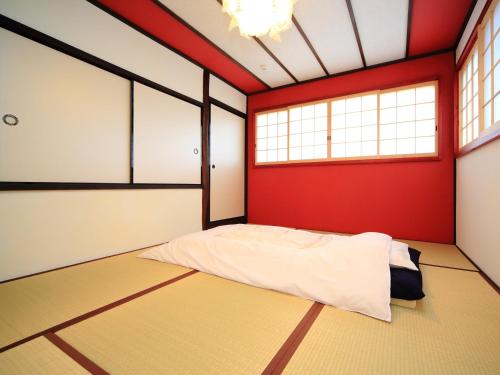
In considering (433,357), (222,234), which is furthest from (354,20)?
(433,357)

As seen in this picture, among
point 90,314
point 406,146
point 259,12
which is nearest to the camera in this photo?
point 90,314

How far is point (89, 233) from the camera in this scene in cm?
229

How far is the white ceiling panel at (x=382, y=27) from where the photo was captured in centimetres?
242

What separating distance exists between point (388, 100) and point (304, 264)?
10.5ft

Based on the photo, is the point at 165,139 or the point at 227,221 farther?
the point at 227,221

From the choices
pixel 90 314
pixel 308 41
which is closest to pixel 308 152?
pixel 308 41

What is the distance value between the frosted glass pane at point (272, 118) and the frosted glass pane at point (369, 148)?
1667 mm

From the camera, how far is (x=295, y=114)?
14.4 feet

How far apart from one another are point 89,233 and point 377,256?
8.21ft

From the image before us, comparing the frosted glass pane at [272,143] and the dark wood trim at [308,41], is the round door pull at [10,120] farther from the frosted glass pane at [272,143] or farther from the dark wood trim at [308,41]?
the frosted glass pane at [272,143]

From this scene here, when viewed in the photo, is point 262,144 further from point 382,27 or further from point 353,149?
point 382,27

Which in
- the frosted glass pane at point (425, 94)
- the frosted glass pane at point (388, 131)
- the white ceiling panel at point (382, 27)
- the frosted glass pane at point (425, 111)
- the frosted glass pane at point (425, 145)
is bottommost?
the frosted glass pane at point (425, 145)

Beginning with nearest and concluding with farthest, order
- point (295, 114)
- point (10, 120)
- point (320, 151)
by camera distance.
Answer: point (10, 120) → point (320, 151) → point (295, 114)

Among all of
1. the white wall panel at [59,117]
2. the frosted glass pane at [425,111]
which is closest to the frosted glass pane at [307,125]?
the frosted glass pane at [425,111]
